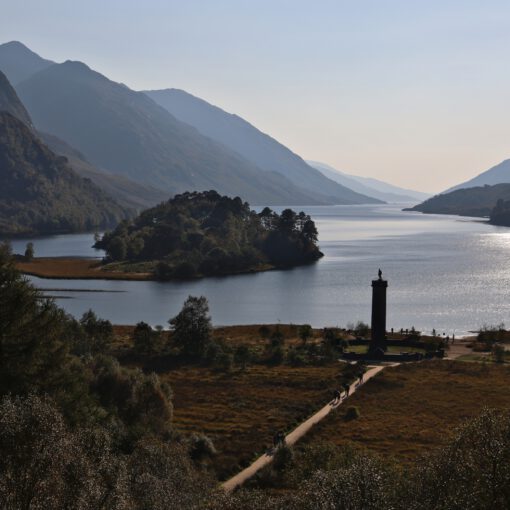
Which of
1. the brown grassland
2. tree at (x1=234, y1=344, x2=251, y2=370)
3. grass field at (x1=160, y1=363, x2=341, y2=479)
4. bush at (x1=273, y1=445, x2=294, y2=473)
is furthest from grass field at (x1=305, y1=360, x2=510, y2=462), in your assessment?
the brown grassland

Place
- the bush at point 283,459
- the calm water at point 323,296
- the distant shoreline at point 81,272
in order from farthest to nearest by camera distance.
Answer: the distant shoreline at point 81,272, the calm water at point 323,296, the bush at point 283,459

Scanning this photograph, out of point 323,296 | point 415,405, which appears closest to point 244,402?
point 415,405

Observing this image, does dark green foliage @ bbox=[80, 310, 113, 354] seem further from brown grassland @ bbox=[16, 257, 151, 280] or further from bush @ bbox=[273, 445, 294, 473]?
brown grassland @ bbox=[16, 257, 151, 280]

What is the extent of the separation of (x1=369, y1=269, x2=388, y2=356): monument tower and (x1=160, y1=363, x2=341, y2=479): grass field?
7.18 metres

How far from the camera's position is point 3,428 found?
25391 mm

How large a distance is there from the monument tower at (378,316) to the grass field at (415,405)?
20.3ft

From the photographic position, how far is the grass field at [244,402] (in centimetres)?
4891

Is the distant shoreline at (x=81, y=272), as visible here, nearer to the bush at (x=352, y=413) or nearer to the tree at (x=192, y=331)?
the tree at (x=192, y=331)

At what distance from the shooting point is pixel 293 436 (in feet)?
164

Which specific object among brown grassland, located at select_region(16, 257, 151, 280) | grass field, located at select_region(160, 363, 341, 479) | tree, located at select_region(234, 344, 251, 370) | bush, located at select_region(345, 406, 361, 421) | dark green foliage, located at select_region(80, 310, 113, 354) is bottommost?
grass field, located at select_region(160, 363, 341, 479)

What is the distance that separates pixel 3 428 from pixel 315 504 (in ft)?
37.5

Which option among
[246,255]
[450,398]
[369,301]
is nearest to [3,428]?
[450,398]

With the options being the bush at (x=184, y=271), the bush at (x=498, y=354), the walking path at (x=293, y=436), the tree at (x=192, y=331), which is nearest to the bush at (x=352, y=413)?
the walking path at (x=293, y=436)

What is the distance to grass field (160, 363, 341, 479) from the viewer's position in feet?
160
